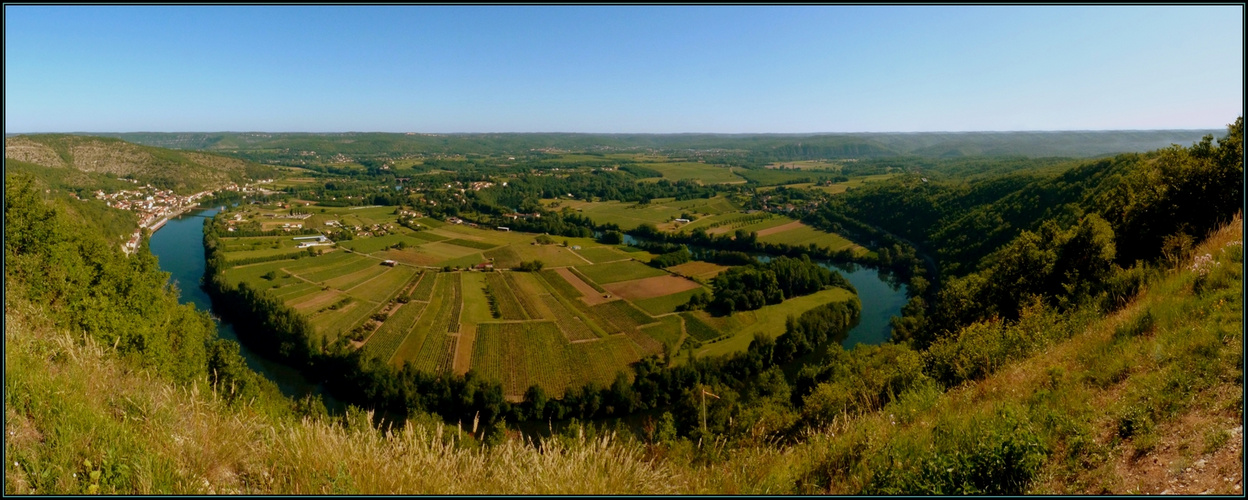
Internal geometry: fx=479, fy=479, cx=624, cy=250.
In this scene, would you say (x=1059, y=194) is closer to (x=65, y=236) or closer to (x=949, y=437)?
(x=949, y=437)

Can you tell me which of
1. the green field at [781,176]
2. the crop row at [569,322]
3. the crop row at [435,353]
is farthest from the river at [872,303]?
the green field at [781,176]

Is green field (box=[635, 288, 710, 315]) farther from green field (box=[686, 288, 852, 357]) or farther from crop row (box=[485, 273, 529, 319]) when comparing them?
crop row (box=[485, 273, 529, 319])

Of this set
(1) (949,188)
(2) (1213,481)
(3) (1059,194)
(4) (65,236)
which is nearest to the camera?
(2) (1213,481)

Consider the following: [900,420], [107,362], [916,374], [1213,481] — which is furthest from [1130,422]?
[107,362]

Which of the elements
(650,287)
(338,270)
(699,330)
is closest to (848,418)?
(699,330)

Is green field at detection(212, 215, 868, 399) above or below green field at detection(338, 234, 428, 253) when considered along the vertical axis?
below

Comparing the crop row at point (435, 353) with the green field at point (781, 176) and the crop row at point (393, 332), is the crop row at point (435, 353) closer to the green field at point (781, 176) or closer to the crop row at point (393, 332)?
the crop row at point (393, 332)

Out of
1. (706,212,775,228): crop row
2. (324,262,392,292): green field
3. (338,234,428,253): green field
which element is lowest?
(324,262,392,292): green field

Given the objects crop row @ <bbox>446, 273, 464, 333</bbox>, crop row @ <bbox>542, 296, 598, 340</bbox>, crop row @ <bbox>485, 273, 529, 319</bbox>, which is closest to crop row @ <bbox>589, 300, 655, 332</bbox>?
crop row @ <bbox>542, 296, 598, 340</bbox>

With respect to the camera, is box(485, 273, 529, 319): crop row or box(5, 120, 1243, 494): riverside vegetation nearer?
box(5, 120, 1243, 494): riverside vegetation
